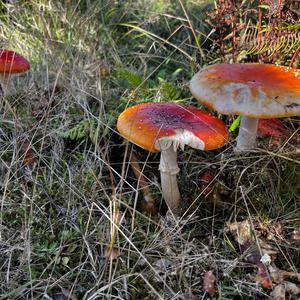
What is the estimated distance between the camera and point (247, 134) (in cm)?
234

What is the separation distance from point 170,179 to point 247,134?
1.76 feet

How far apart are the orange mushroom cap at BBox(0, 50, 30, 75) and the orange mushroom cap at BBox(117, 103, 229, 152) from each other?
1332mm

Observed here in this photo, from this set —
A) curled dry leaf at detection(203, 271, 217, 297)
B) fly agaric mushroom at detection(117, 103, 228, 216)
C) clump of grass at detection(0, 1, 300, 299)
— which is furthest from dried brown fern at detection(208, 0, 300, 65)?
curled dry leaf at detection(203, 271, 217, 297)

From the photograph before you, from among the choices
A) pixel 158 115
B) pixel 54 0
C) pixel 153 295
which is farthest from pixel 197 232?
pixel 54 0

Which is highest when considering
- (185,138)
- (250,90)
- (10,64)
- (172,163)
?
(250,90)

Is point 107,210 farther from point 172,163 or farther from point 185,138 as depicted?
point 185,138

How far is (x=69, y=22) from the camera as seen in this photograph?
407cm

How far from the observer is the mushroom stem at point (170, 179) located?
7.59 ft

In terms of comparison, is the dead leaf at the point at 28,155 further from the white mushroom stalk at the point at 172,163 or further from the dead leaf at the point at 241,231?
the dead leaf at the point at 241,231

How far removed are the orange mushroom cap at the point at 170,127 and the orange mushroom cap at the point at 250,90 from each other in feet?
0.56

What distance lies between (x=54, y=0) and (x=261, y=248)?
365cm

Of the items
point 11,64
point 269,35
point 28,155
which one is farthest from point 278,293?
point 11,64

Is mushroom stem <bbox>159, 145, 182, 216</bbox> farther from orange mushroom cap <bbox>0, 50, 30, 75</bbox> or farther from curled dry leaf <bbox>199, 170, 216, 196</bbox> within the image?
orange mushroom cap <bbox>0, 50, 30, 75</bbox>

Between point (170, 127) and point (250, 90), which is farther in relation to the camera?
point (170, 127)
